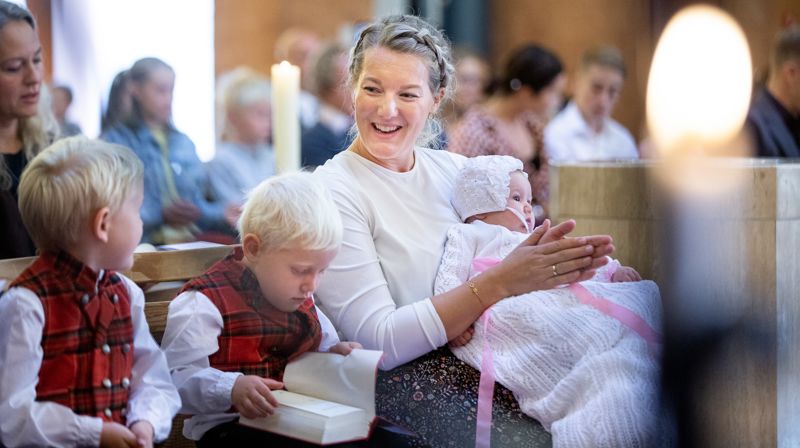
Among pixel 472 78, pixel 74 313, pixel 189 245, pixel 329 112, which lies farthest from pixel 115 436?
pixel 472 78

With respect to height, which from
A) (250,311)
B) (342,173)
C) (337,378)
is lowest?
(337,378)

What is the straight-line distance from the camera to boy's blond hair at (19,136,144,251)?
135 cm

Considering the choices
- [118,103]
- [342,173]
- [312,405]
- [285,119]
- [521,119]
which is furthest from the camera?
[521,119]

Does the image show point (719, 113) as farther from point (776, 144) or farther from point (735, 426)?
point (776, 144)

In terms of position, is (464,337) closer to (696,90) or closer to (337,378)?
(337,378)

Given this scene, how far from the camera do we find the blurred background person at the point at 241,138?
2725mm

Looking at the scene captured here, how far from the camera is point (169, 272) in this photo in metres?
1.77

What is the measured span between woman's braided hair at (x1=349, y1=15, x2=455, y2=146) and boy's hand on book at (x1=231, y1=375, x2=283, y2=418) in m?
0.69

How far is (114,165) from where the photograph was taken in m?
1.39

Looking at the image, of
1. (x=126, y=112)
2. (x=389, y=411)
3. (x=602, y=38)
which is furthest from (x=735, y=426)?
(x=602, y=38)

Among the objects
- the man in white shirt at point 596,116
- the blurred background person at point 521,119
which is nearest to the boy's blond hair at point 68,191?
the blurred background person at point 521,119

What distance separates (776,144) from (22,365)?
3146 millimetres

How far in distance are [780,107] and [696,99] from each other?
309 centimetres

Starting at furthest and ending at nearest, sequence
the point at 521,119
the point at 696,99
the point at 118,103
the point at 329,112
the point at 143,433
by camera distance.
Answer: the point at 521,119, the point at 329,112, the point at 118,103, the point at 143,433, the point at 696,99
